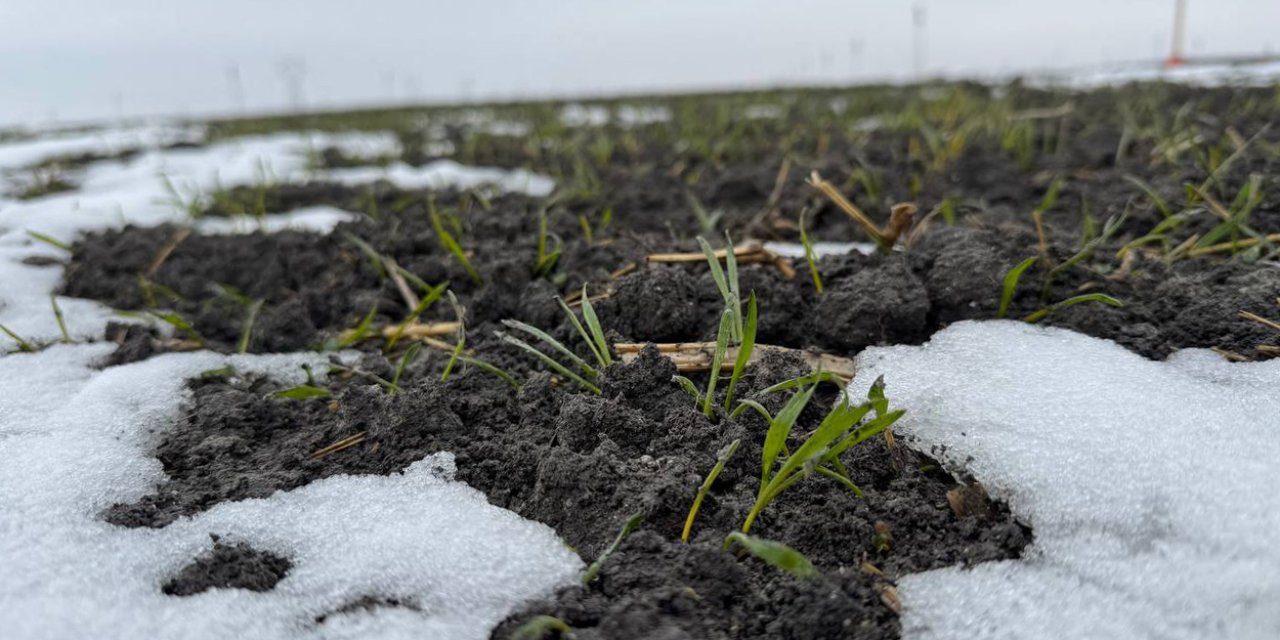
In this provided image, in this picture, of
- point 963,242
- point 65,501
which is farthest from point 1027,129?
point 65,501

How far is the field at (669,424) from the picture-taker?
915 millimetres

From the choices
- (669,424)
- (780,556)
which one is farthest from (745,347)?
(780,556)

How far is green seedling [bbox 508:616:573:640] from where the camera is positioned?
83cm

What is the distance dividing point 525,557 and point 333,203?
231 cm

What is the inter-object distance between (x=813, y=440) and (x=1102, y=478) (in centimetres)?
37

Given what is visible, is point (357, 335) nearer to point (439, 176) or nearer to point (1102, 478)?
point (1102, 478)

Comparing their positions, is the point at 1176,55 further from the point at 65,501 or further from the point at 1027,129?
the point at 65,501

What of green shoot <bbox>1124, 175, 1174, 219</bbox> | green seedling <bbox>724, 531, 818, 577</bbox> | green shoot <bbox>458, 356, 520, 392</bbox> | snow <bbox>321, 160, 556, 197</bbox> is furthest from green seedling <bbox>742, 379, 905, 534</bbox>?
snow <bbox>321, 160, 556, 197</bbox>

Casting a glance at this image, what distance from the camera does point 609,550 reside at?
3.10 ft

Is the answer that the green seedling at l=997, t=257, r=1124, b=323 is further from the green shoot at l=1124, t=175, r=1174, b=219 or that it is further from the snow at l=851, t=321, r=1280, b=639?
the green shoot at l=1124, t=175, r=1174, b=219

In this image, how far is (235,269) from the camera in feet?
7.21

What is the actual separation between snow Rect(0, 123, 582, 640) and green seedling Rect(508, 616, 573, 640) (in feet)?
0.19

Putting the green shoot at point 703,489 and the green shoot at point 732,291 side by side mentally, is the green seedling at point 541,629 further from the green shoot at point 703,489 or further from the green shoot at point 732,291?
the green shoot at point 732,291

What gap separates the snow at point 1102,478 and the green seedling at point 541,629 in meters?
0.37
